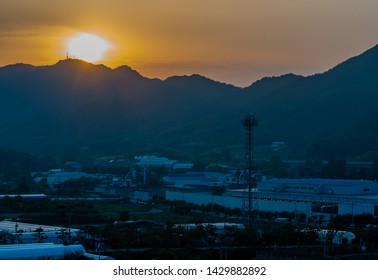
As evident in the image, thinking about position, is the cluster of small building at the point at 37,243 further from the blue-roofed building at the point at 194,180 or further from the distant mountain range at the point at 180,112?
the distant mountain range at the point at 180,112

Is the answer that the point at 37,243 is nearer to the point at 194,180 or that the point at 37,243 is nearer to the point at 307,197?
the point at 307,197

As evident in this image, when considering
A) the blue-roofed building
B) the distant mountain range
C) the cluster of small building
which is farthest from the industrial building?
the distant mountain range

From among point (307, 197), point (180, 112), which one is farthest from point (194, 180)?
point (180, 112)

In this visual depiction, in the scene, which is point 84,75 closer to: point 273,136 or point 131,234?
point 273,136

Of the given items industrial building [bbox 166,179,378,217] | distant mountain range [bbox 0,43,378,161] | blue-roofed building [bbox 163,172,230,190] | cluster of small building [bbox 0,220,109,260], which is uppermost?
distant mountain range [bbox 0,43,378,161]

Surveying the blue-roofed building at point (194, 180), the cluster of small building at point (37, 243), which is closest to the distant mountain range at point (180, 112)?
the blue-roofed building at point (194, 180)

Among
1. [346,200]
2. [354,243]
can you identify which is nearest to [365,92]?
[346,200]

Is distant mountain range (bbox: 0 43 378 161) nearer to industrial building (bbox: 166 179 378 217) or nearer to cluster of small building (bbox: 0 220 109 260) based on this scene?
industrial building (bbox: 166 179 378 217)

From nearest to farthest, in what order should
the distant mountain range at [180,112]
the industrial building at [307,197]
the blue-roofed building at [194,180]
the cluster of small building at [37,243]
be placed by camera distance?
the cluster of small building at [37,243]
the industrial building at [307,197]
the blue-roofed building at [194,180]
the distant mountain range at [180,112]
